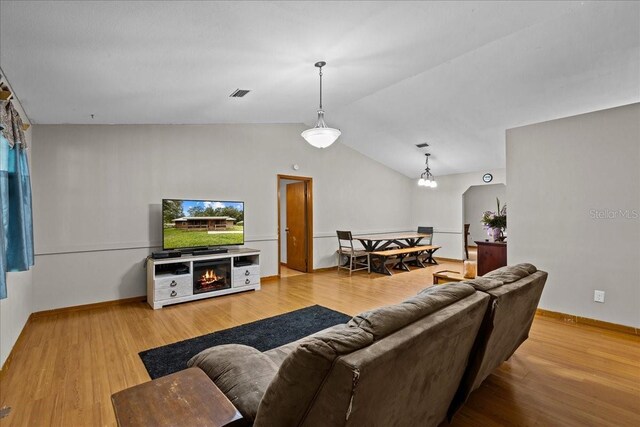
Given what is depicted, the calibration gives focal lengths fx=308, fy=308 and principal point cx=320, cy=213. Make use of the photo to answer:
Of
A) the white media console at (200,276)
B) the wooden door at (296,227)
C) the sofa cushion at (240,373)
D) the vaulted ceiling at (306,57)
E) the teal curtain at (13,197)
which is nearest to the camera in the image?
the sofa cushion at (240,373)

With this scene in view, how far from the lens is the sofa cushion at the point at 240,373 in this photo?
127 centimetres

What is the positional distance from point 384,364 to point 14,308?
354 centimetres

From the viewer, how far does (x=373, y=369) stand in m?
0.92

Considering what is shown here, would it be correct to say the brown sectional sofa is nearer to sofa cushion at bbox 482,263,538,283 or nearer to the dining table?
sofa cushion at bbox 482,263,538,283

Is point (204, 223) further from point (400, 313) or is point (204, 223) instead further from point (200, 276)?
point (400, 313)

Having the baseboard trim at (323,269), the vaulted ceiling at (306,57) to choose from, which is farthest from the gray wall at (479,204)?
the vaulted ceiling at (306,57)

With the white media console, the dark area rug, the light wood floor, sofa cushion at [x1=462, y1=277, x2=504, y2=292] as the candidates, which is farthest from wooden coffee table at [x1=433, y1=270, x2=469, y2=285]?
the white media console

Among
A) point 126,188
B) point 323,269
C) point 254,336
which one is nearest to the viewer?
point 254,336

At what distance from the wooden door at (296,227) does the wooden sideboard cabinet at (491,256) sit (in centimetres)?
329

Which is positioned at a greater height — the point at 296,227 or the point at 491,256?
the point at 296,227

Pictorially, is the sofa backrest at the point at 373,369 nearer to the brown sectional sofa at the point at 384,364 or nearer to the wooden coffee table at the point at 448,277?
the brown sectional sofa at the point at 384,364

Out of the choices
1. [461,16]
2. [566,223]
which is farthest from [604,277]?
[461,16]

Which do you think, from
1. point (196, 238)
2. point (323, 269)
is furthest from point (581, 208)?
point (196, 238)

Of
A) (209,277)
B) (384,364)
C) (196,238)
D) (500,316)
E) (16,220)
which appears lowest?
(209,277)
